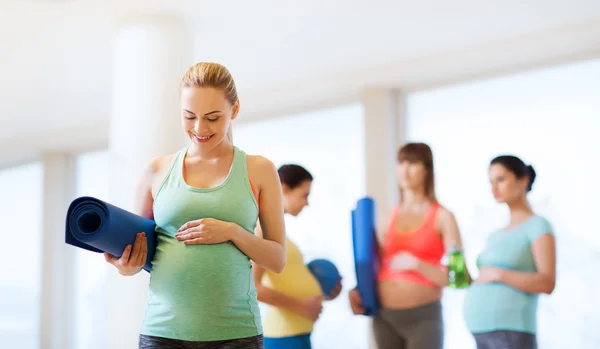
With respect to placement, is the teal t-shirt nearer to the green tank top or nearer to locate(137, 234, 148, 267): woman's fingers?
the green tank top

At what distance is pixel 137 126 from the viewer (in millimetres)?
A: 4410

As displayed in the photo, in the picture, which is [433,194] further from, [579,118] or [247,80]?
[247,80]

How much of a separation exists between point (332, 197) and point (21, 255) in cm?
410

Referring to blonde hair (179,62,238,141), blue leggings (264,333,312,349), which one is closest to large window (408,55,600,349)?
blue leggings (264,333,312,349)

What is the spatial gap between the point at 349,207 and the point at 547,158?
62.4 inches

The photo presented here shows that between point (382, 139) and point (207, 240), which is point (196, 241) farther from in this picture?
point (382, 139)

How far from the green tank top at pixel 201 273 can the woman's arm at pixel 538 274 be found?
168 cm

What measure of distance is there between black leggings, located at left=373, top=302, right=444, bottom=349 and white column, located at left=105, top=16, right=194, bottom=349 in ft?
5.25

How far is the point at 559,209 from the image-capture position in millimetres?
5035

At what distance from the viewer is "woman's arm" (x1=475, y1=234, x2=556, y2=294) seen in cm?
311

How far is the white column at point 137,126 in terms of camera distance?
432cm

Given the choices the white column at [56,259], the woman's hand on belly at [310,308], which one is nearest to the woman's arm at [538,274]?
the woman's hand on belly at [310,308]

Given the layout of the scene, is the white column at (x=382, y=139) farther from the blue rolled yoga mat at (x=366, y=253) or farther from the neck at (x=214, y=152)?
the neck at (x=214, y=152)

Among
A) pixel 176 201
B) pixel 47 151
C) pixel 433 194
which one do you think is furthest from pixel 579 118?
pixel 47 151
